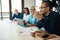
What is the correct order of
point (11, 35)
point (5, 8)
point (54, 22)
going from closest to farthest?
1. point (54, 22)
2. point (11, 35)
3. point (5, 8)

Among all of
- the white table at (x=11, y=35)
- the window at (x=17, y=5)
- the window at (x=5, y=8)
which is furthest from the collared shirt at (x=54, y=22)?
the window at (x=5, y=8)

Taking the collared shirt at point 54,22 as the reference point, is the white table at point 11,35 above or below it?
below

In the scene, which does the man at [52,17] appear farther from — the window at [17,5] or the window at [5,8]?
the window at [5,8]

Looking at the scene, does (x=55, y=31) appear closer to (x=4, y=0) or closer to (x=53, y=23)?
(x=53, y=23)

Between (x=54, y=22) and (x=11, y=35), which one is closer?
(x=54, y=22)

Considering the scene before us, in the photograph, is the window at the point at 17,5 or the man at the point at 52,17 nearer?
the man at the point at 52,17

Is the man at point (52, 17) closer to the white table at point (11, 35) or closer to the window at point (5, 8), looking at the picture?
the white table at point (11, 35)

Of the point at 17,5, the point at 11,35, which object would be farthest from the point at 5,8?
the point at 11,35

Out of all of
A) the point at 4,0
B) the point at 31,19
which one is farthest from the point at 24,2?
the point at 31,19

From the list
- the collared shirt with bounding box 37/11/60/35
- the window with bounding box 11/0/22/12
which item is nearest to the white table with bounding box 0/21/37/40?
the collared shirt with bounding box 37/11/60/35

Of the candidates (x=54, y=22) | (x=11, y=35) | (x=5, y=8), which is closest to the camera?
(x=54, y=22)

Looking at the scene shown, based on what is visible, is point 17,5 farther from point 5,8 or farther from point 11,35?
point 11,35

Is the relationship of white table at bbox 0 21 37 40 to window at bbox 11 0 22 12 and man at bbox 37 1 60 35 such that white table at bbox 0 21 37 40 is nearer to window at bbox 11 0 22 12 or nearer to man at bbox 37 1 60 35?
man at bbox 37 1 60 35

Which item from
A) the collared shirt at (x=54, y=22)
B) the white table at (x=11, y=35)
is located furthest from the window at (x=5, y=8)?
the collared shirt at (x=54, y=22)
